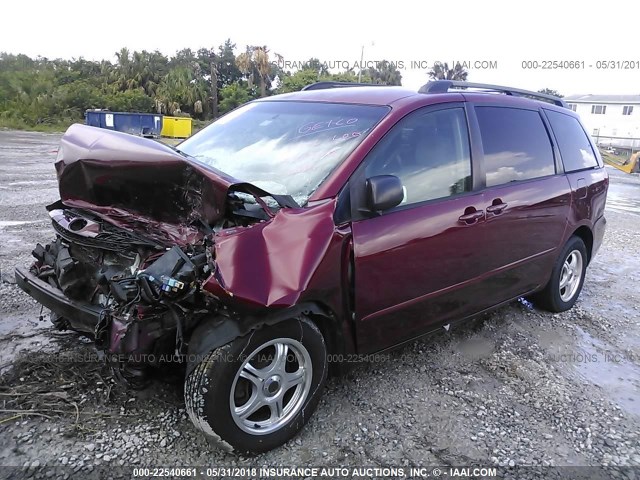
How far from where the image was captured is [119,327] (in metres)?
2.27

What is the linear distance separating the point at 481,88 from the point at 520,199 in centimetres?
95

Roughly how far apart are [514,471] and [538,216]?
2.02m

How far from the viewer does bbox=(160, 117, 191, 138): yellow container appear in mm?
29344

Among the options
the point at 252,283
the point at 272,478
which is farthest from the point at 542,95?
the point at 272,478

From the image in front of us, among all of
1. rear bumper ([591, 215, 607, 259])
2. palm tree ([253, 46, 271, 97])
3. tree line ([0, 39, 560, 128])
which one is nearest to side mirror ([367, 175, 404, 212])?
rear bumper ([591, 215, 607, 259])

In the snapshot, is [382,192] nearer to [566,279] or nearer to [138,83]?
[566,279]

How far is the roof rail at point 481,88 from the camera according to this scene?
3457mm

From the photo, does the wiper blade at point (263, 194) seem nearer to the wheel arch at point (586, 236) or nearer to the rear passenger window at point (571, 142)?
the rear passenger window at point (571, 142)

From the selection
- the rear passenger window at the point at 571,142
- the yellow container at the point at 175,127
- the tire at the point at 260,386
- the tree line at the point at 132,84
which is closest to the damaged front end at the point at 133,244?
the tire at the point at 260,386

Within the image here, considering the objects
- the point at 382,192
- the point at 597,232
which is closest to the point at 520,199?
the point at 382,192

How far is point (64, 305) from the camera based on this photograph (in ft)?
8.82

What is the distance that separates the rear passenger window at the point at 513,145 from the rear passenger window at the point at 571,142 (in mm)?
233

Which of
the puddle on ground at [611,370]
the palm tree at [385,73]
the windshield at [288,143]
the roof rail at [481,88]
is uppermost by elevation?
the palm tree at [385,73]

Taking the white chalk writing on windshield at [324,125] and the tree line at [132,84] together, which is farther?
the tree line at [132,84]
